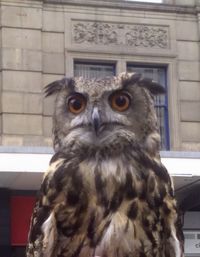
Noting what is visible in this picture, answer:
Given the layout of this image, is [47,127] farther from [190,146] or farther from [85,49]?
[190,146]

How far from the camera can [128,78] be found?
16.5 feet

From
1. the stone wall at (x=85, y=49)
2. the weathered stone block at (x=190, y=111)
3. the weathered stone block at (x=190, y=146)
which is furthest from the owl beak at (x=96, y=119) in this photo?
the weathered stone block at (x=190, y=111)

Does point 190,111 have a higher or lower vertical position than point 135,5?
lower

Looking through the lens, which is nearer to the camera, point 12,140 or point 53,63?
point 12,140

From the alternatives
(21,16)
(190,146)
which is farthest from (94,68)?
(190,146)

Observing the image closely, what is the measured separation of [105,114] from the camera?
4918 millimetres

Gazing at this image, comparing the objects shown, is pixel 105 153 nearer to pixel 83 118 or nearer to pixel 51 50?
pixel 83 118

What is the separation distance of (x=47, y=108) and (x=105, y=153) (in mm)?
10818

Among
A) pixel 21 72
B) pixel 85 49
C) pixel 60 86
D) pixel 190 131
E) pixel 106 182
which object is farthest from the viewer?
pixel 190 131

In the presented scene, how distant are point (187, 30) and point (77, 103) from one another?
1221 centimetres

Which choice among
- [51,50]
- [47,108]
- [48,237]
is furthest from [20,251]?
[48,237]

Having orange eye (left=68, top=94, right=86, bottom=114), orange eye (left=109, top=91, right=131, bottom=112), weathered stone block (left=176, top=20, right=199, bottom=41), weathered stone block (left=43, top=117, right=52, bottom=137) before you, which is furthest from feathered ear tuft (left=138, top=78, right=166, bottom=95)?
weathered stone block (left=176, top=20, right=199, bottom=41)

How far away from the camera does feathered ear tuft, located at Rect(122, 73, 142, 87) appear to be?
5.01 metres

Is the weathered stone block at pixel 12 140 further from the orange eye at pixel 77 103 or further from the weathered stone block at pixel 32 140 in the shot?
the orange eye at pixel 77 103
